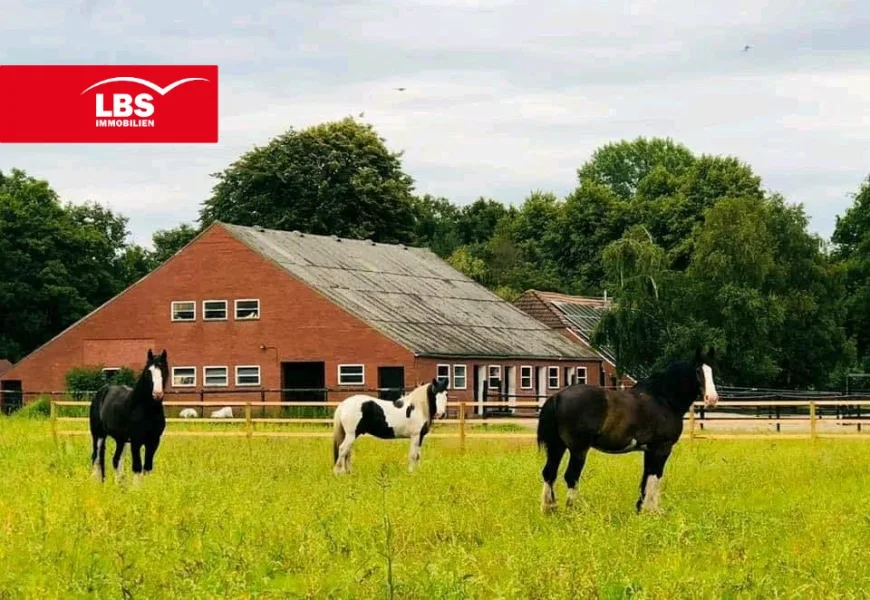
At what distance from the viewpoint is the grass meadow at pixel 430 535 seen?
41.4 ft

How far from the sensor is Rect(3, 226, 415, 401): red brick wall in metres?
57.9

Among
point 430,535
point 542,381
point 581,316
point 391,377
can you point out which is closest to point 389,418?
point 430,535

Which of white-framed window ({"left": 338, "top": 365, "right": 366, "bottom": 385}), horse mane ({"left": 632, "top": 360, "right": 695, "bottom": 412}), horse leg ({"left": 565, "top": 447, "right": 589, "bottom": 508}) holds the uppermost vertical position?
white-framed window ({"left": 338, "top": 365, "right": 366, "bottom": 385})

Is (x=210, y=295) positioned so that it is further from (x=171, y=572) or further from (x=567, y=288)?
(x=171, y=572)

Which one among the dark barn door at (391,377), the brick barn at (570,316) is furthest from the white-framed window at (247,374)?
the brick barn at (570,316)

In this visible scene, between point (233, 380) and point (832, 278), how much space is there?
23.3 m

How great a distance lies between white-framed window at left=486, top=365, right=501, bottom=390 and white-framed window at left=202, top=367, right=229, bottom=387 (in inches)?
397

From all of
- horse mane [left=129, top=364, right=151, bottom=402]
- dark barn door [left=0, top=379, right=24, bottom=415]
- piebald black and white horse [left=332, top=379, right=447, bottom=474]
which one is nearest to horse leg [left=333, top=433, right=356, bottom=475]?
piebald black and white horse [left=332, top=379, right=447, bottom=474]

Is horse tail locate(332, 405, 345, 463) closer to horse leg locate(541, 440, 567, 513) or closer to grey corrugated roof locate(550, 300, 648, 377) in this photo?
horse leg locate(541, 440, 567, 513)

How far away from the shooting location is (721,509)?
60.0 ft

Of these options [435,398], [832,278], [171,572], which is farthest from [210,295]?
[171,572]

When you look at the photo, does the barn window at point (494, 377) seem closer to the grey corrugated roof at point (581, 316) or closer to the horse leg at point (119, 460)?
the grey corrugated roof at point (581, 316)

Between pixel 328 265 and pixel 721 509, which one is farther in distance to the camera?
pixel 328 265

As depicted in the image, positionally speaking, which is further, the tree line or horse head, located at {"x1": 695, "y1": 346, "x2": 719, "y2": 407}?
the tree line
